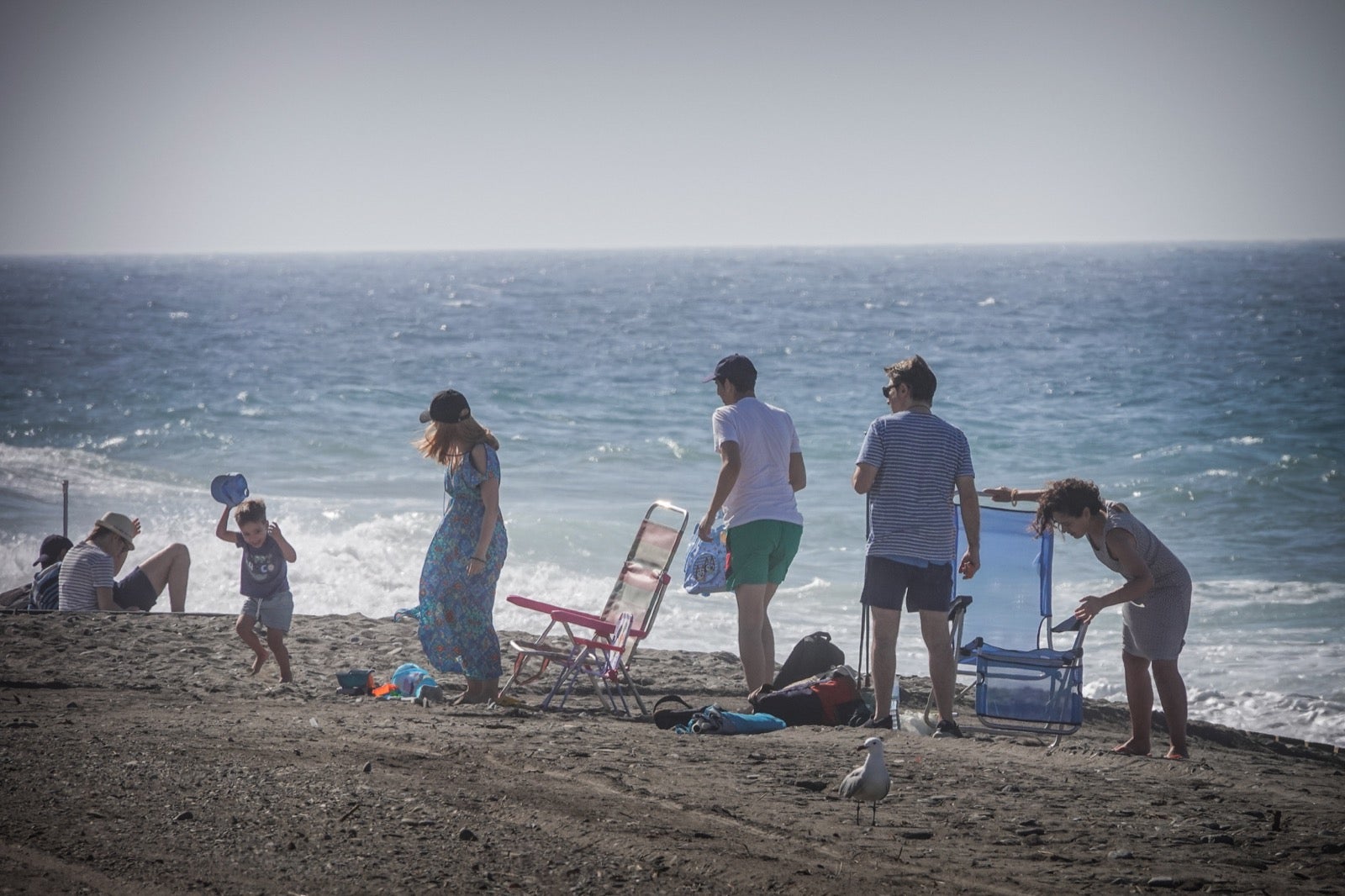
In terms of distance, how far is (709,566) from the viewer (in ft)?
20.6

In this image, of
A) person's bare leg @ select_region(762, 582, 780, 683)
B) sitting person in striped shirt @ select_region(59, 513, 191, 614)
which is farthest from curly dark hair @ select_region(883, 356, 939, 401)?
sitting person in striped shirt @ select_region(59, 513, 191, 614)

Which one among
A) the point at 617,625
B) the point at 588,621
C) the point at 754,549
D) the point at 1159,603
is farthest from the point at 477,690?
the point at 1159,603

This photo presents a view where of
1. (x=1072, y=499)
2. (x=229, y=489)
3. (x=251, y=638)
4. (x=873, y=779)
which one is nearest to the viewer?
(x=873, y=779)

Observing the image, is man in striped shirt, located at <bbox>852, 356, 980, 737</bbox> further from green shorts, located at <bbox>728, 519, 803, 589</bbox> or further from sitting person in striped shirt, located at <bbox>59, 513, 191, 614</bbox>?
sitting person in striped shirt, located at <bbox>59, 513, 191, 614</bbox>

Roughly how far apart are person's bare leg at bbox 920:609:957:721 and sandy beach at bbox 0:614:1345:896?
0.23 meters

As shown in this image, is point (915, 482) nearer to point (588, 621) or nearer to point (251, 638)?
point (588, 621)

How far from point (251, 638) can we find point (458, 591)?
132cm

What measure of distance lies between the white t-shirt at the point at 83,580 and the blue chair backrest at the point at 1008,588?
5.30m

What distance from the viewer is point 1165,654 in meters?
5.45

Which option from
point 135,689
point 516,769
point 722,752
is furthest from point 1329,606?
point 135,689

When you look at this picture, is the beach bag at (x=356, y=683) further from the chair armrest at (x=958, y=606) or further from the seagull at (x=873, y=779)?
the seagull at (x=873, y=779)

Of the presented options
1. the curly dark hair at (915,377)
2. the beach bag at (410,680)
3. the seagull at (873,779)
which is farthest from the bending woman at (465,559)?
the seagull at (873,779)

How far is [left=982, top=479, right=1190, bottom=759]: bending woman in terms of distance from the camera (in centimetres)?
541

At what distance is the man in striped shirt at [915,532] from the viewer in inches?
220
